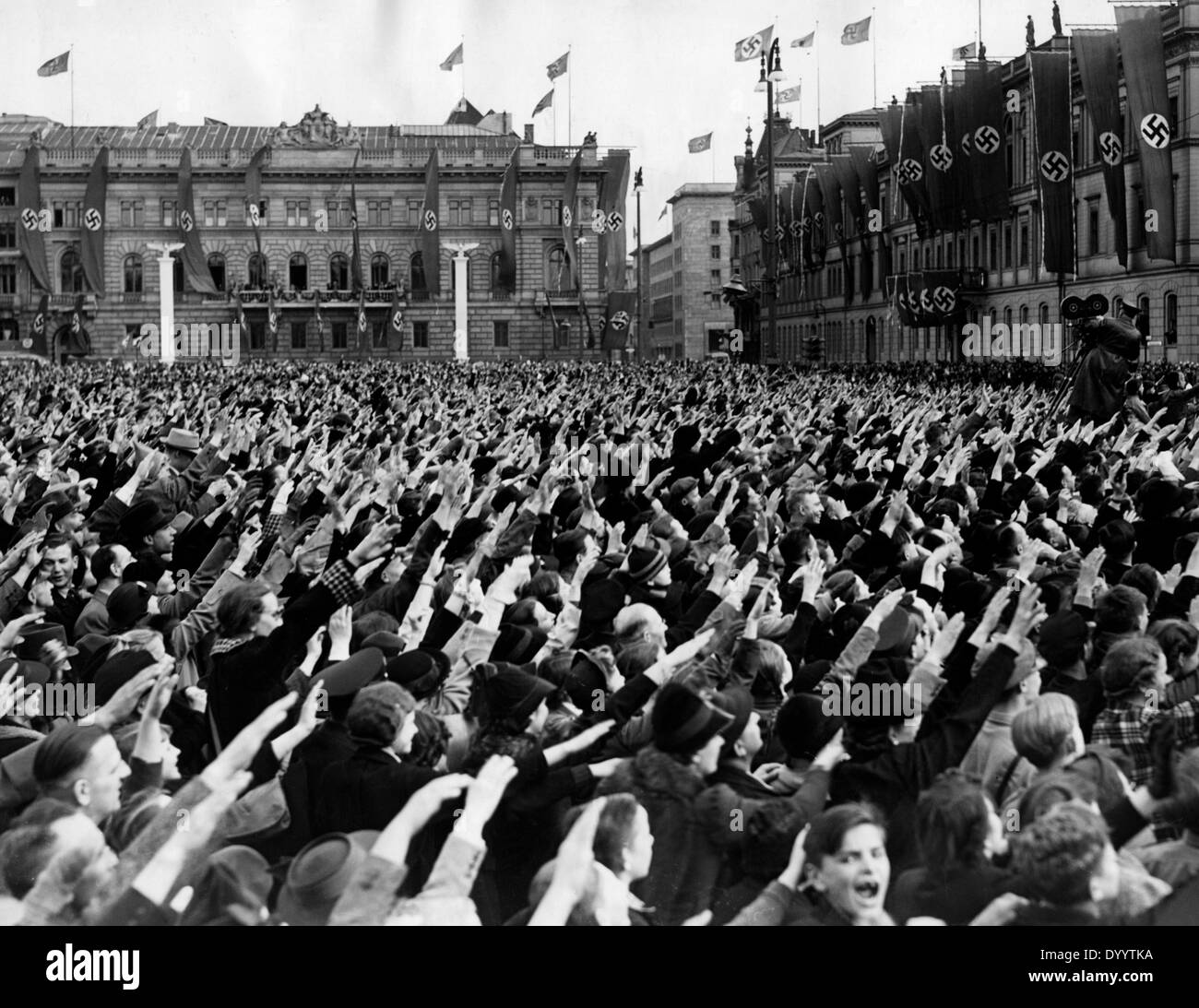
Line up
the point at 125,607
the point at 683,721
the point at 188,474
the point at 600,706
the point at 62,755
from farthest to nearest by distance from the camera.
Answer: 1. the point at 188,474
2. the point at 125,607
3. the point at 600,706
4. the point at 683,721
5. the point at 62,755

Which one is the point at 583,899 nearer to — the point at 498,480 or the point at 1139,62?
the point at 498,480

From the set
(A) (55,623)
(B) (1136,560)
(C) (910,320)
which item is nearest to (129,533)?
(A) (55,623)

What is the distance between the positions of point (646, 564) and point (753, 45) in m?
39.9

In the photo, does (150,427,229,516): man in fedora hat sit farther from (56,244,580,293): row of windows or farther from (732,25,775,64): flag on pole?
(56,244,580,293): row of windows

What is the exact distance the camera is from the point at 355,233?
86.7 meters

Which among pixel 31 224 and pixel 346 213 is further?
pixel 346 213

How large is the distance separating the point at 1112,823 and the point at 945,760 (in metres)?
0.76

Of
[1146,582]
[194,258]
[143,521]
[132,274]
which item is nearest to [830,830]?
[1146,582]

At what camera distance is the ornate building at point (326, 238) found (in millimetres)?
107500

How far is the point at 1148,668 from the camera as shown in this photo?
6.50 m

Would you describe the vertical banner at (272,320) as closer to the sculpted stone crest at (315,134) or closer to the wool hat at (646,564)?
the sculpted stone crest at (315,134)

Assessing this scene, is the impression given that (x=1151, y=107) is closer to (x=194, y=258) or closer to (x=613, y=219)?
(x=613, y=219)

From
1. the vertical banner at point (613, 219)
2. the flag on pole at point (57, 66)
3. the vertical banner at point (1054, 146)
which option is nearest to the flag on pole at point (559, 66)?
the vertical banner at point (613, 219)

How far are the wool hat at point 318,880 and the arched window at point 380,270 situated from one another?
352 ft
